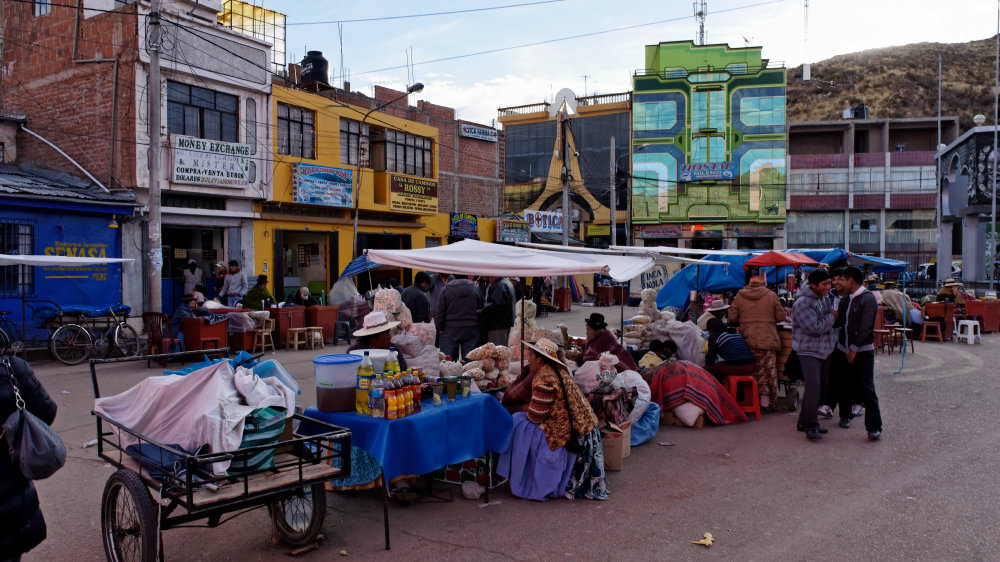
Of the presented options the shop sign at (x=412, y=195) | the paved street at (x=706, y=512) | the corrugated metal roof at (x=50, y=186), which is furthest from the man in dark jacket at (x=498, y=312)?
the shop sign at (x=412, y=195)

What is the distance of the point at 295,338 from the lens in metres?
15.1

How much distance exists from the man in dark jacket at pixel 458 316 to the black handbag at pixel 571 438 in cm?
452

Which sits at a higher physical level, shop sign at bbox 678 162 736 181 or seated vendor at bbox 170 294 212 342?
shop sign at bbox 678 162 736 181

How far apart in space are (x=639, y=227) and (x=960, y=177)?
16.9m

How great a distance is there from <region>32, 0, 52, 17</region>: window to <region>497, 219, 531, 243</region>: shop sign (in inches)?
706

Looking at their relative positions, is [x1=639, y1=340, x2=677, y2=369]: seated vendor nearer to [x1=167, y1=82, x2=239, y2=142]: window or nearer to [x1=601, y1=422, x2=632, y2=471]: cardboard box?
[x1=601, y1=422, x2=632, y2=471]: cardboard box

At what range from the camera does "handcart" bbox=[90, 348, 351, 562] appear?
11.6 ft

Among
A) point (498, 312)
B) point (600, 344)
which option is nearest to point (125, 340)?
point (498, 312)

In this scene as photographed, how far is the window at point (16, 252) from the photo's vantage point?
46.1 ft

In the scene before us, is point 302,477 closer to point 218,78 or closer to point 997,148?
point 218,78

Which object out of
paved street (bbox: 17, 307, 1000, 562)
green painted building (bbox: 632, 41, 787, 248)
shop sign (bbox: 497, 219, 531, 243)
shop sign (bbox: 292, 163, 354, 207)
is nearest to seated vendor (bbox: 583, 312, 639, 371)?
paved street (bbox: 17, 307, 1000, 562)

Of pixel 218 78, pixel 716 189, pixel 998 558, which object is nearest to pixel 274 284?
pixel 218 78

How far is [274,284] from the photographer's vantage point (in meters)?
21.2

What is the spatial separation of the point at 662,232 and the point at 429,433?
1442 inches
